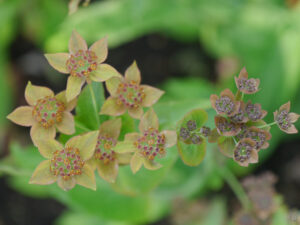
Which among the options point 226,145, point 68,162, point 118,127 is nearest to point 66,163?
point 68,162

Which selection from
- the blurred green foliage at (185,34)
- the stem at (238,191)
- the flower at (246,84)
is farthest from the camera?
the blurred green foliage at (185,34)

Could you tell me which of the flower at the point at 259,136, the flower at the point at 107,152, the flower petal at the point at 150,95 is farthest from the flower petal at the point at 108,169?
the flower at the point at 259,136

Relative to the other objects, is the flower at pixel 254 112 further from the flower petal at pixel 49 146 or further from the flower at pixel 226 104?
the flower petal at pixel 49 146

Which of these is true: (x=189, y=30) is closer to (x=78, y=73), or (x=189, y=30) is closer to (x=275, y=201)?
(x=275, y=201)

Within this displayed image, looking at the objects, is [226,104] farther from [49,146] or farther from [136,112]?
[49,146]

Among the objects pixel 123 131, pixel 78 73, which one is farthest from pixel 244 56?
pixel 78 73

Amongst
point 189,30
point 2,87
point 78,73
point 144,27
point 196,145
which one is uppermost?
point 78,73
